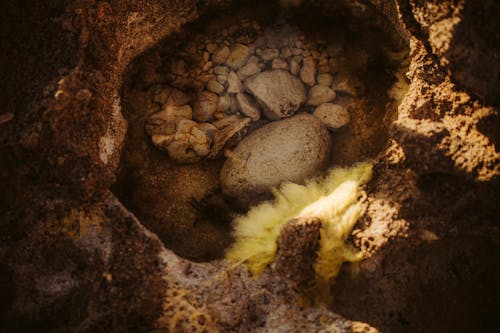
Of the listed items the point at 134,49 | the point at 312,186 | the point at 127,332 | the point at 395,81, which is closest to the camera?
the point at 127,332

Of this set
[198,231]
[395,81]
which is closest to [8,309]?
[198,231]

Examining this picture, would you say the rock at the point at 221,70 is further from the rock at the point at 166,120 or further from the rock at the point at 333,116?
the rock at the point at 333,116

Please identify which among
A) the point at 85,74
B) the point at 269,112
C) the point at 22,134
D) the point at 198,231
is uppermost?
the point at 85,74

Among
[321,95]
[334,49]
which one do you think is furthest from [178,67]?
[334,49]

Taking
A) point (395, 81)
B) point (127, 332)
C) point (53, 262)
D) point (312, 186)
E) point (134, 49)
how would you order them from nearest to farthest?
point (127, 332)
point (53, 262)
point (312, 186)
point (134, 49)
point (395, 81)

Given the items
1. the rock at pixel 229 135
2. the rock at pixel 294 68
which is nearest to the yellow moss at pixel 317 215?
the rock at pixel 229 135

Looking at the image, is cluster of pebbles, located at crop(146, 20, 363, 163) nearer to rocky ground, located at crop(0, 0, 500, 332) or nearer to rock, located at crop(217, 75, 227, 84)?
rock, located at crop(217, 75, 227, 84)

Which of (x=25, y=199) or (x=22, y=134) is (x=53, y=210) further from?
(x=22, y=134)

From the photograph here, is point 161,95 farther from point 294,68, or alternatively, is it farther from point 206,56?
point 294,68
